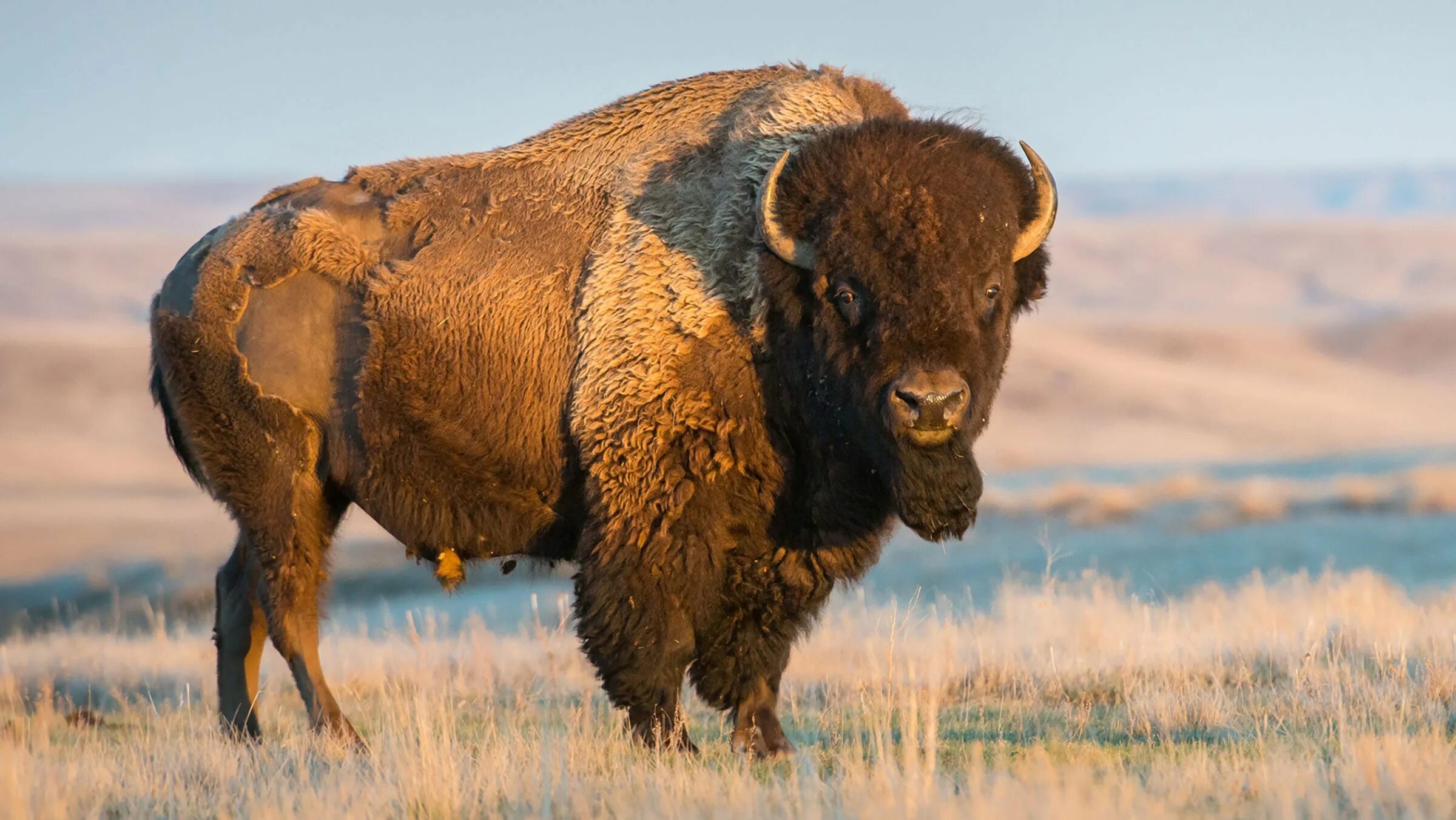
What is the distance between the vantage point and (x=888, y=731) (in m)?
5.80

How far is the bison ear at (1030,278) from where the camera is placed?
6934 millimetres

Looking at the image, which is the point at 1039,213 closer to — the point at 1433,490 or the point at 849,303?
the point at 849,303

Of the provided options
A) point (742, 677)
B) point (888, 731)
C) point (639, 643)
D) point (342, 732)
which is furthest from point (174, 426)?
point (888, 731)

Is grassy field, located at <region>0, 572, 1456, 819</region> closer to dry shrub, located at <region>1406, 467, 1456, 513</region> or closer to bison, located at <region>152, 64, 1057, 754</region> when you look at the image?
bison, located at <region>152, 64, 1057, 754</region>

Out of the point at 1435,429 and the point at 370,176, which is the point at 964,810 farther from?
the point at 1435,429

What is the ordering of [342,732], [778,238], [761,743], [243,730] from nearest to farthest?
[778,238]
[761,743]
[342,732]
[243,730]

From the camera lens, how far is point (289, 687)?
440 inches

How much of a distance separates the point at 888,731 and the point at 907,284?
1.82 metres

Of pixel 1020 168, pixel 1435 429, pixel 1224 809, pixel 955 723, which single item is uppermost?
pixel 1020 168

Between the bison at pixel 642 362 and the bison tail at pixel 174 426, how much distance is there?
4cm

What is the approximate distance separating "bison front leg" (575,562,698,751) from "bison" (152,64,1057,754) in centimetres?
1

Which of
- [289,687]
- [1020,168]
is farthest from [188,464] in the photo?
[1020,168]

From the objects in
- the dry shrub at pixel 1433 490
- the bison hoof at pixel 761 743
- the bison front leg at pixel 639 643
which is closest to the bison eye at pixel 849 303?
the bison front leg at pixel 639 643

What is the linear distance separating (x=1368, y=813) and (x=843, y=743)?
2.55m
